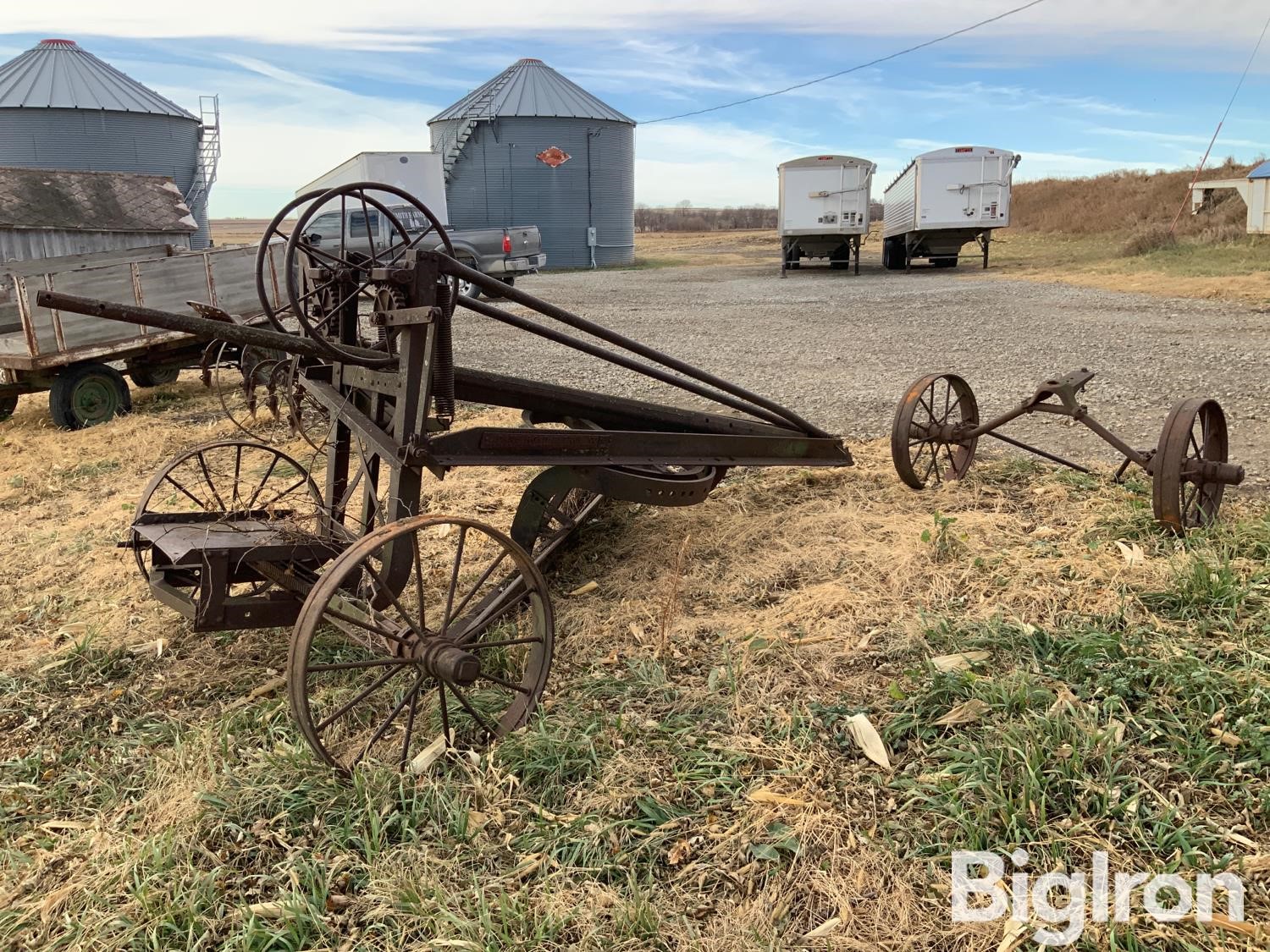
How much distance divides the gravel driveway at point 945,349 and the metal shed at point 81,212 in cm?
521

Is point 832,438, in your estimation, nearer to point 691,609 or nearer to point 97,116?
point 691,609

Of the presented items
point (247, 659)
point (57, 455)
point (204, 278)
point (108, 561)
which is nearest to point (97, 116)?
point (204, 278)

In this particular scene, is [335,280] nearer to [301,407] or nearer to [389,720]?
[389,720]

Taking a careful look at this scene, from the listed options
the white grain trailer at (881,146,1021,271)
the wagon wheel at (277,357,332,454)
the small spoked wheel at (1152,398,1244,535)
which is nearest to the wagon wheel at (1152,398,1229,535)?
the small spoked wheel at (1152,398,1244,535)

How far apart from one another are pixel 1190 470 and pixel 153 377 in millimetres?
9789

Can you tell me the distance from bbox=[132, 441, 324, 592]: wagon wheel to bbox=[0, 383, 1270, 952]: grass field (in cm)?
55

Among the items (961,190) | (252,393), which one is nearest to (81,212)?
(252,393)

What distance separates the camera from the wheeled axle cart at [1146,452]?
4086 mm

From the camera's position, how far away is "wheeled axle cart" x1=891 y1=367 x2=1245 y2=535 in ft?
13.4

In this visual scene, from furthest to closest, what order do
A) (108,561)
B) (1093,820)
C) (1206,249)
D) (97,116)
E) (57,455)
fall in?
(97,116), (1206,249), (57,455), (108,561), (1093,820)

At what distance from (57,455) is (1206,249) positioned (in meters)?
23.2

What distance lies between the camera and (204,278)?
9180mm

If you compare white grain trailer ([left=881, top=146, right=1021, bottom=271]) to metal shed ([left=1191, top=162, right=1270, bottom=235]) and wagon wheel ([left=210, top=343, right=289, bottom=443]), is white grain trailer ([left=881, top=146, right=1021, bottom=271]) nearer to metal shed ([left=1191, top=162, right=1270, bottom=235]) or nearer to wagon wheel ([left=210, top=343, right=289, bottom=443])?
metal shed ([left=1191, top=162, right=1270, bottom=235])

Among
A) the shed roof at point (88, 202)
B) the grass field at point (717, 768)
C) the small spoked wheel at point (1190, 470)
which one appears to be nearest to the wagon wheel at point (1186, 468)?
the small spoked wheel at point (1190, 470)
